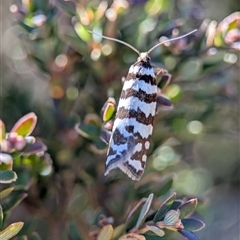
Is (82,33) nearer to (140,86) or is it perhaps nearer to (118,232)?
(140,86)

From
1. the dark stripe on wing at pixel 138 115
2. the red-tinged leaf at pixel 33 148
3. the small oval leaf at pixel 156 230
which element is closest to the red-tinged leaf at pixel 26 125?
the red-tinged leaf at pixel 33 148

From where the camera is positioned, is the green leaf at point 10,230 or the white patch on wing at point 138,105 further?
the white patch on wing at point 138,105

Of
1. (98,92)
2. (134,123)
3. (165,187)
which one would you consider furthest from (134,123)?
(98,92)

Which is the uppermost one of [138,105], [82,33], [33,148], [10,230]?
[82,33]

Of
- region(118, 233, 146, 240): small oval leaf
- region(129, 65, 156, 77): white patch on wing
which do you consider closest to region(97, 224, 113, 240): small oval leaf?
region(118, 233, 146, 240): small oval leaf

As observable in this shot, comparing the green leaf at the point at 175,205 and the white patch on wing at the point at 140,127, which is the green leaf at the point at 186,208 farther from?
the white patch on wing at the point at 140,127
